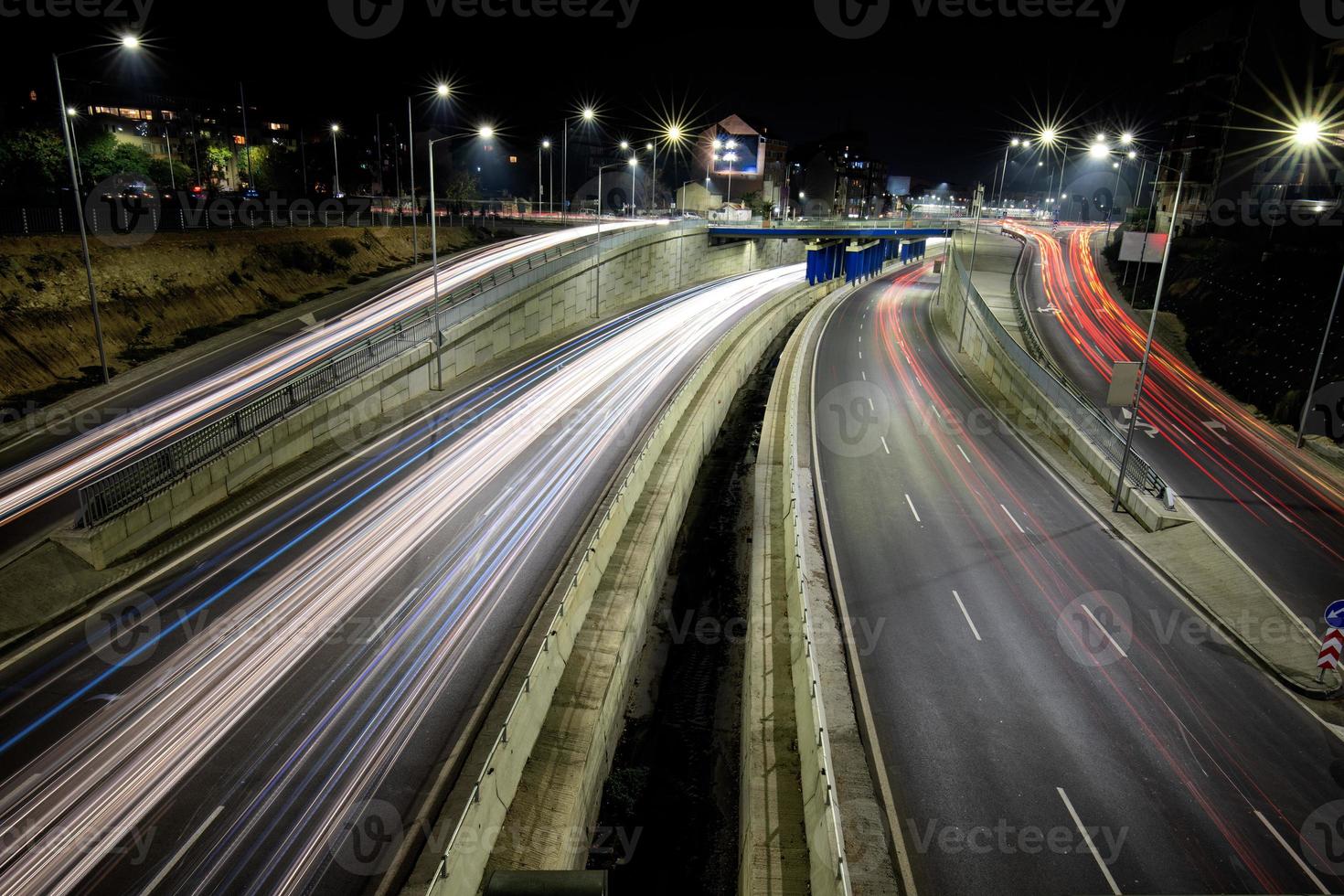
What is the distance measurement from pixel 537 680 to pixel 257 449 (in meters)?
12.4

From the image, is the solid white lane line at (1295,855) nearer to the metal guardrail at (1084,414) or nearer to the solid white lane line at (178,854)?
the metal guardrail at (1084,414)

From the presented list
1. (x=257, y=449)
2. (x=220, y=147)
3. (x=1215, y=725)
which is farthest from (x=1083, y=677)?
(x=220, y=147)

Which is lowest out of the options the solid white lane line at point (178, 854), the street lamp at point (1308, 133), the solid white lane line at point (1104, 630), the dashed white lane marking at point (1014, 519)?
the solid white lane line at point (1104, 630)

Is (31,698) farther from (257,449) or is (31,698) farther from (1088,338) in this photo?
(1088,338)

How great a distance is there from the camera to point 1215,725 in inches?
527

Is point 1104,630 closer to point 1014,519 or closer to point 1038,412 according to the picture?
point 1014,519

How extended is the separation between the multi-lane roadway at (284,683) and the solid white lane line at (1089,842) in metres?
9.72

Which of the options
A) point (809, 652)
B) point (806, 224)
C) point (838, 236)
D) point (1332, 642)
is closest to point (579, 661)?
point (809, 652)

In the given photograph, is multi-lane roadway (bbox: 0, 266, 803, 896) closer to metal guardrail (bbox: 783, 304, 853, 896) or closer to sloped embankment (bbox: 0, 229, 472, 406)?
metal guardrail (bbox: 783, 304, 853, 896)

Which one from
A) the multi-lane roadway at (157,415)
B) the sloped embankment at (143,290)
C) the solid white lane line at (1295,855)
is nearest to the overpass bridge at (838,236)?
the sloped embankment at (143,290)

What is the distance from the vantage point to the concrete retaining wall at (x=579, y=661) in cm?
1046

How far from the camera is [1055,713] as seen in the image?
13531 millimetres

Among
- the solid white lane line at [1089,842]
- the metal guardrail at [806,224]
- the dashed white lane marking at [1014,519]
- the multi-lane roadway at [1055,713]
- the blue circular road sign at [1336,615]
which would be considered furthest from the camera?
the metal guardrail at [806,224]

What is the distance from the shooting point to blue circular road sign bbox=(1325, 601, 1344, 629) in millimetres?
13680
